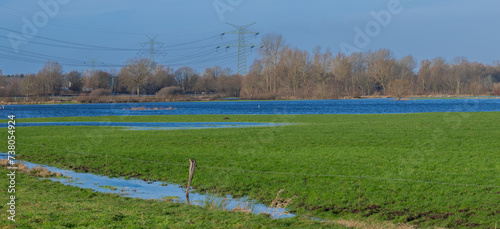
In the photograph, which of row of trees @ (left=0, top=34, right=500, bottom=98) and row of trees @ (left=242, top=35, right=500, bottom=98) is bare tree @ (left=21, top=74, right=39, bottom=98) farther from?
row of trees @ (left=242, top=35, right=500, bottom=98)

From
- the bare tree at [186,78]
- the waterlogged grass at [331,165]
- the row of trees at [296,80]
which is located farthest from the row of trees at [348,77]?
the waterlogged grass at [331,165]

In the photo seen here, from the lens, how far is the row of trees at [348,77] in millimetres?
147375

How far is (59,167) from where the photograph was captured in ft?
73.4

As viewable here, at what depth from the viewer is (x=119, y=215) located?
448 inches

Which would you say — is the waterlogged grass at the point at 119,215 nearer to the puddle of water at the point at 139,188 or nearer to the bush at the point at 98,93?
the puddle of water at the point at 139,188

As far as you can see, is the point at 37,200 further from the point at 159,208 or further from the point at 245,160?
the point at 245,160

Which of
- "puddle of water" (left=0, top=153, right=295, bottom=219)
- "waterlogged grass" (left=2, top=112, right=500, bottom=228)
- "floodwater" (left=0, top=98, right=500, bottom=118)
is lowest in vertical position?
"puddle of water" (left=0, top=153, right=295, bottom=219)

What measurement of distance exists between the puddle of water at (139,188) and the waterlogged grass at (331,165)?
739mm

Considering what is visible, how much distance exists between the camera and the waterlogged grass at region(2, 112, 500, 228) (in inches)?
558

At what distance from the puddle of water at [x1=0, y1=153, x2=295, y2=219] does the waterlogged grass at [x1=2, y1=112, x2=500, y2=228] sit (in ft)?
2.42

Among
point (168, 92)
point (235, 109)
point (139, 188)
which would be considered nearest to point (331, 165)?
point (139, 188)

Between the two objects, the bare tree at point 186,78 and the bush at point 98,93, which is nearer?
the bush at point 98,93

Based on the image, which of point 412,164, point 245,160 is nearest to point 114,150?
point 245,160

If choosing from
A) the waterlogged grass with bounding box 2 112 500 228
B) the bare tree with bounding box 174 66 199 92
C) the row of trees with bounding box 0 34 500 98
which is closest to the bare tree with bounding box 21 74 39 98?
the row of trees with bounding box 0 34 500 98
